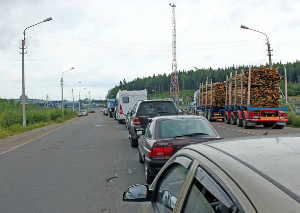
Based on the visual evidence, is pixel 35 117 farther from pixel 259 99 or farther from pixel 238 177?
pixel 238 177

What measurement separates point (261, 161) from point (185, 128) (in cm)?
546

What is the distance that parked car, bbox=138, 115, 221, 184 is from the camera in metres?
6.34

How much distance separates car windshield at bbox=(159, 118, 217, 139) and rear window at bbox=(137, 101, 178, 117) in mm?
5719

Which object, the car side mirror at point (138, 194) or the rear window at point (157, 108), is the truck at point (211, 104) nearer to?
the rear window at point (157, 108)

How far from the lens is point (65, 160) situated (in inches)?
385

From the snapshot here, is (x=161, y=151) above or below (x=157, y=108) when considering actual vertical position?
below

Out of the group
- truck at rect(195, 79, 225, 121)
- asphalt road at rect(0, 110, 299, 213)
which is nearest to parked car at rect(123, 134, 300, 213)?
asphalt road at rect(0, 110, 299, 213)

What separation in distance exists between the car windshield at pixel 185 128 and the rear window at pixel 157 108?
5719 mm

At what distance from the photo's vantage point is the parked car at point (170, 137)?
634 centimetres

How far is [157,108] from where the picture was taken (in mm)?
13117

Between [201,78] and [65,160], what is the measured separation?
152 metres

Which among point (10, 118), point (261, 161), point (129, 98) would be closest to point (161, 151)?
point (261, 161)

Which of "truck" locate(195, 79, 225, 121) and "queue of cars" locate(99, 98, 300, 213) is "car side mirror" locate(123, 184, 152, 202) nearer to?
"queue of cars" locate(99, 98, 300, 213)

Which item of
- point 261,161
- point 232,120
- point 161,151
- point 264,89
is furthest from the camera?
point 232,120
